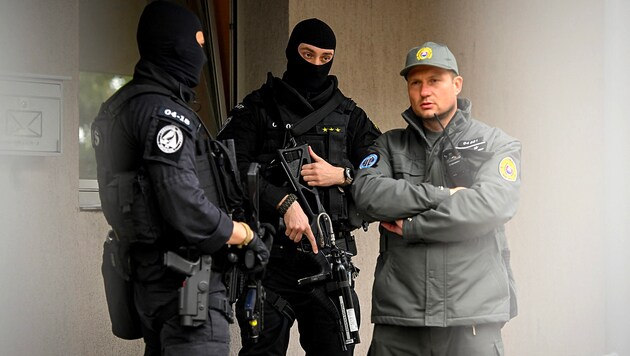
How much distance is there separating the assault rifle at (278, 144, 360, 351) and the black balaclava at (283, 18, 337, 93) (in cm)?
34

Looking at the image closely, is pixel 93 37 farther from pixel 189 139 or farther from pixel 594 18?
pixel 594 18

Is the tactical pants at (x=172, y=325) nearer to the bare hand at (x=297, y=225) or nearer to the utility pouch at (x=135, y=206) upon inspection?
the utility pouch at (x=135, y=206)

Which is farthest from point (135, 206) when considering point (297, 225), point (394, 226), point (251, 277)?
point (394, 226)

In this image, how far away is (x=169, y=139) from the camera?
2805mm

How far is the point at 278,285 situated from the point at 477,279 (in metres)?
0.91

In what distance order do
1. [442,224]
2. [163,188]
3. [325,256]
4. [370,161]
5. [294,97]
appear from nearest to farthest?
[163,188], [442,224], [370,161], [325,256], [294,97]

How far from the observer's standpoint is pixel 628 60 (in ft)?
18.5

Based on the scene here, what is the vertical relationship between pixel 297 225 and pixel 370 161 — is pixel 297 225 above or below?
below

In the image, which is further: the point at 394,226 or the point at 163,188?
the point at 394,226

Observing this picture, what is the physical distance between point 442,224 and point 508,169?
349mm

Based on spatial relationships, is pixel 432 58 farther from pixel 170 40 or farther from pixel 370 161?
pixel 170 40

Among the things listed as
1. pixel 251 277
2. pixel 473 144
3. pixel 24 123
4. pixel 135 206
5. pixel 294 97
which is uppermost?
pixel 294 97

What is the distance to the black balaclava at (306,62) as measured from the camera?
3.83m

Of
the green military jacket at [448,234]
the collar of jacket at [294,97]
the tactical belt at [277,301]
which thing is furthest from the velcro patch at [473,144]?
the tactical belt at [277,301]
